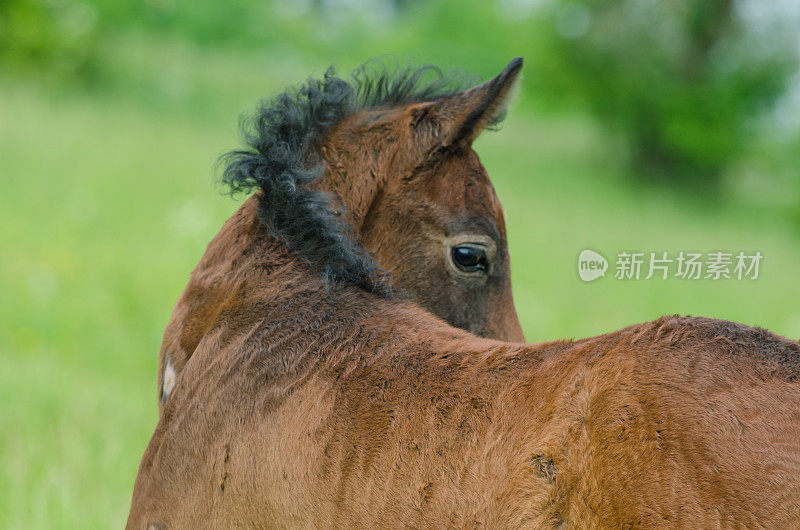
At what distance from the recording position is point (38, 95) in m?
13.9

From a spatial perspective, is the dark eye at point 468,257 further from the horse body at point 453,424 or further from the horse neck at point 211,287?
the horse neck at point 211,287

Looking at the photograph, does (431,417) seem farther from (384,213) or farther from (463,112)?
(463,112)

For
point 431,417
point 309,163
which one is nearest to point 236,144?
point 309,163

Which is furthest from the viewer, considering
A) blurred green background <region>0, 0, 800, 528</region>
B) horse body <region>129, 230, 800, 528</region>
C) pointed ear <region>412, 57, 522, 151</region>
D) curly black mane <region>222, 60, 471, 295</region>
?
blurred green background <region>0, 0, 800, 528</region>

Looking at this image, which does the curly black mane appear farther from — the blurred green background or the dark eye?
the blurred green background

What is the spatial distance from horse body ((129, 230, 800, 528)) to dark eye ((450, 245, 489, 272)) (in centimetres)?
48

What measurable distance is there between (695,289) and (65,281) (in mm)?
7655

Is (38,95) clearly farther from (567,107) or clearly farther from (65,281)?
(567,107)

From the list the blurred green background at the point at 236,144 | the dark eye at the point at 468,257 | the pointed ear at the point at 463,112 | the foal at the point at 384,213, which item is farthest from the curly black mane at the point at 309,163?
the blurred green background at the point at 236,144

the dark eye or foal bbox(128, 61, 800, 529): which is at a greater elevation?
the dark eye

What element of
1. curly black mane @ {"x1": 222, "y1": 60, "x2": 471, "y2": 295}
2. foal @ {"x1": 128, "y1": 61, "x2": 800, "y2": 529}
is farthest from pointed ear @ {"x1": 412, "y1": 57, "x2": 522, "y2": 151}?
foal @ {"x1": 128, "y1": 61, "x2": 800, "y2": 529}

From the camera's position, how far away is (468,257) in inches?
103

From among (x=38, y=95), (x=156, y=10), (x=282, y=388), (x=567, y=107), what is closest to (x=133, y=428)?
(x=282, y=388)

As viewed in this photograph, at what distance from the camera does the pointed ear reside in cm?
260
